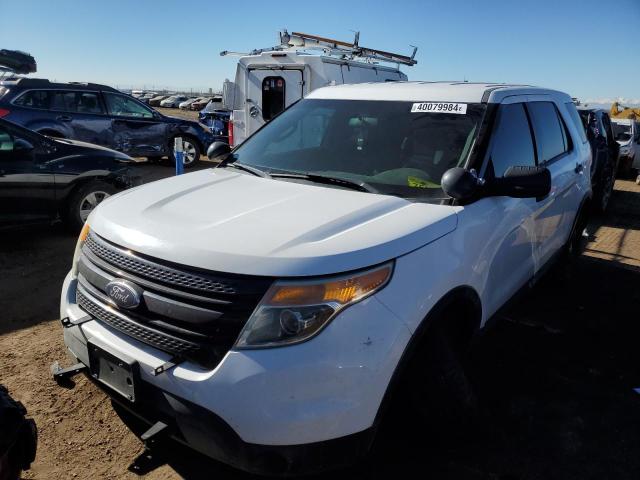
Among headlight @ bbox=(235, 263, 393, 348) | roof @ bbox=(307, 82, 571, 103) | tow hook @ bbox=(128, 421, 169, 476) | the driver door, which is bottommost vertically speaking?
tow hook @ bbox=(128, 421, 169, 476)

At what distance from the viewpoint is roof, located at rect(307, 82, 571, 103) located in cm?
308

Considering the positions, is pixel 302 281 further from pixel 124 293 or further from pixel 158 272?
pixel 124 293

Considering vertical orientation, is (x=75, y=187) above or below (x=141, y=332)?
below

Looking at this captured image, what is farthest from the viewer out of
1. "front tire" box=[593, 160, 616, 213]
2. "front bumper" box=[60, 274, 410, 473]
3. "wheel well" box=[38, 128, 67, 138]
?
"wheel well" box=[38, 128, 67, 138]

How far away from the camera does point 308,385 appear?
5.84 feet

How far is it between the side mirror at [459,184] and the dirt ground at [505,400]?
124cm

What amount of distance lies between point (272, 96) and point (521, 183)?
25.9 feet

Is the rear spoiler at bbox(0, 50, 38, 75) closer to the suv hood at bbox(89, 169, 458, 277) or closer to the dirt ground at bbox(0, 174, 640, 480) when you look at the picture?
the dirt ground at bbox(0, 174, 640, 480)

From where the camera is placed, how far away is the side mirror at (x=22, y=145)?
5.43m

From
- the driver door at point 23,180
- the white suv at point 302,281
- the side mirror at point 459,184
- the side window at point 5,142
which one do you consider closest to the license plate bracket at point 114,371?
the white suv at point 302,281

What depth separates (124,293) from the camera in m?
2.07

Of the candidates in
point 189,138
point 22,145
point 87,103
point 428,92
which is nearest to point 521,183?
point 428,92

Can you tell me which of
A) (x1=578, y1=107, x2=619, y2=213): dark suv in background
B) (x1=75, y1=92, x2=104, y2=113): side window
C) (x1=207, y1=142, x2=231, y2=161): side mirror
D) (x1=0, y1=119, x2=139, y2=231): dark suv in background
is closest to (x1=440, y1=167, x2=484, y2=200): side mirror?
(x1=207, y1=142, x2=231, y2=161): side mirror

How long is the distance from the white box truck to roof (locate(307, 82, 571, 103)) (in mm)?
5378
